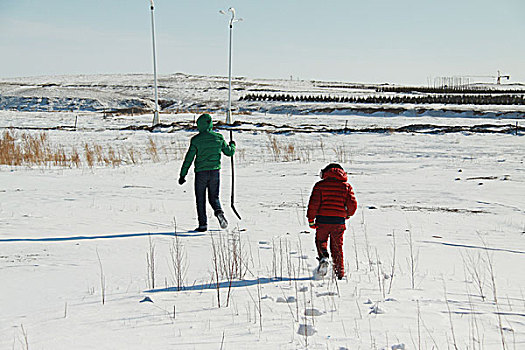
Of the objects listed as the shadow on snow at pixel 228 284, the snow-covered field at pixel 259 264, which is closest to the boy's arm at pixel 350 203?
the snow-covered field at pixel 259 264

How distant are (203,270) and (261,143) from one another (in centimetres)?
1668

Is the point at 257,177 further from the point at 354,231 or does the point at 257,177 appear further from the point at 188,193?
the point at 354,231

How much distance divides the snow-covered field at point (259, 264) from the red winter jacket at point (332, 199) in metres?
0.66

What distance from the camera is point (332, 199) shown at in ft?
18.5

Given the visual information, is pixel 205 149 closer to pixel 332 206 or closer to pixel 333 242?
pixel 332 206

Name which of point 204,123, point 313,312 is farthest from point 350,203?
point 204,123

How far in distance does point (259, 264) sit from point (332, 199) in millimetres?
1133

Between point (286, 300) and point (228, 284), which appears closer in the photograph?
point (286, 300)

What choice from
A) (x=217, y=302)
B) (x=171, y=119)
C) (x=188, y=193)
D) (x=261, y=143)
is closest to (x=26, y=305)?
(x=217, y=302)

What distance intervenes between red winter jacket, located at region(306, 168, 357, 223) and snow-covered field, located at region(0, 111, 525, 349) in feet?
2.16

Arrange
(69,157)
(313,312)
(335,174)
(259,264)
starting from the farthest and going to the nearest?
1. (69,157)
2. (259,264)
3. (335,174)
4. (313,312)

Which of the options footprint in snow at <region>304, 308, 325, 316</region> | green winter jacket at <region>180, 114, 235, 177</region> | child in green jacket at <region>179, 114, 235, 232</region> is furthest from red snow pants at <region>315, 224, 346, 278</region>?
green winter jacket at <region>180, 114, 235, 177</region>

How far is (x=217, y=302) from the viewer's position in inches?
177

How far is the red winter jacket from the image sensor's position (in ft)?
18.5
